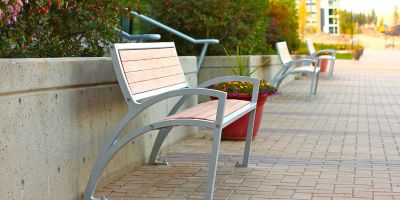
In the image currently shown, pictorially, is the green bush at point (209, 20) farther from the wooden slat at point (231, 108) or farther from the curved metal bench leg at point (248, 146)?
the wooden slat at point (231, 108)

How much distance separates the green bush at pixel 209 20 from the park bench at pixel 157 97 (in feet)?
15.2

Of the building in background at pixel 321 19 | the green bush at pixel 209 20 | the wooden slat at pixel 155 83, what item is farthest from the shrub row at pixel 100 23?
the building in background at pixel 321 19

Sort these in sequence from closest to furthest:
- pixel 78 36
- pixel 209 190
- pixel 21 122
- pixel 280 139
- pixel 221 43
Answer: pixel 21 122
pixel 209 190
pixel 78 36
pixel 280 139
pixel 221 43

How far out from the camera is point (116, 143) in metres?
4.82

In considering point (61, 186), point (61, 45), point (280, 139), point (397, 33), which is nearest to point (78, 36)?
point (61, 45)

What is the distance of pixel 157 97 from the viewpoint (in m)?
4.81

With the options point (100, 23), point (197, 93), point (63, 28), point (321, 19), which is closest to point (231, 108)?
point (197, 93)

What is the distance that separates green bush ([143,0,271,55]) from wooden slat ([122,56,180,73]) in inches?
182

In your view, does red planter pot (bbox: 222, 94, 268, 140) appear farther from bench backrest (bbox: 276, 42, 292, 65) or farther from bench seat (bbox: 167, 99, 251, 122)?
bench backrest (bbox: 276, 42, 292, 65)

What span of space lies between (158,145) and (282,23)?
13349 mm

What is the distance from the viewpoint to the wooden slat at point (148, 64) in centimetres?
507

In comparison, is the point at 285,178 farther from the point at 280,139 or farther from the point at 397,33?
the point at 397,33

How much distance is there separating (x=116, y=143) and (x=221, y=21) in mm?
6343

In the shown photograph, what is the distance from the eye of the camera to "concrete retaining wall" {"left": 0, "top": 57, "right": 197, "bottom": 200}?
4129 millimetres
